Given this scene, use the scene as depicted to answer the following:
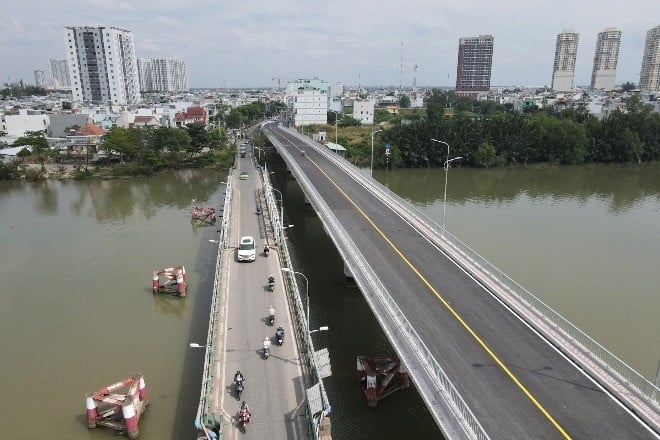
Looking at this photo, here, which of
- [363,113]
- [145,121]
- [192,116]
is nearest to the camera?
[145,121]

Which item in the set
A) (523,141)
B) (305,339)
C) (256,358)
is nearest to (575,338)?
(305,339)

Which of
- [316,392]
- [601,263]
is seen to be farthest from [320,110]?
[316,392]

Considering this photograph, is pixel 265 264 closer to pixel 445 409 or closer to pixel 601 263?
pixel 445 409

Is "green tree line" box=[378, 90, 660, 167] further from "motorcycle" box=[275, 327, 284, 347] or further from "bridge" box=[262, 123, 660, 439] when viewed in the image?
"motorcycle" box=[275, 327, 284, 347]

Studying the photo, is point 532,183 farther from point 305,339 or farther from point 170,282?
point 305,339

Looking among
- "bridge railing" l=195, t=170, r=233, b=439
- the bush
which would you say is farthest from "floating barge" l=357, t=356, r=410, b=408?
the bush

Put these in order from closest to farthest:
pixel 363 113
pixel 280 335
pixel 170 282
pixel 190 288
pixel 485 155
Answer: pixel 280 335
pixel 170 282
pixel 190 288
pixel 485 155
pixel 363 113

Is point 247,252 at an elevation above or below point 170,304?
above

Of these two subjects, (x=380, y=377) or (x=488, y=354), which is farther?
(x=380, y=377)
